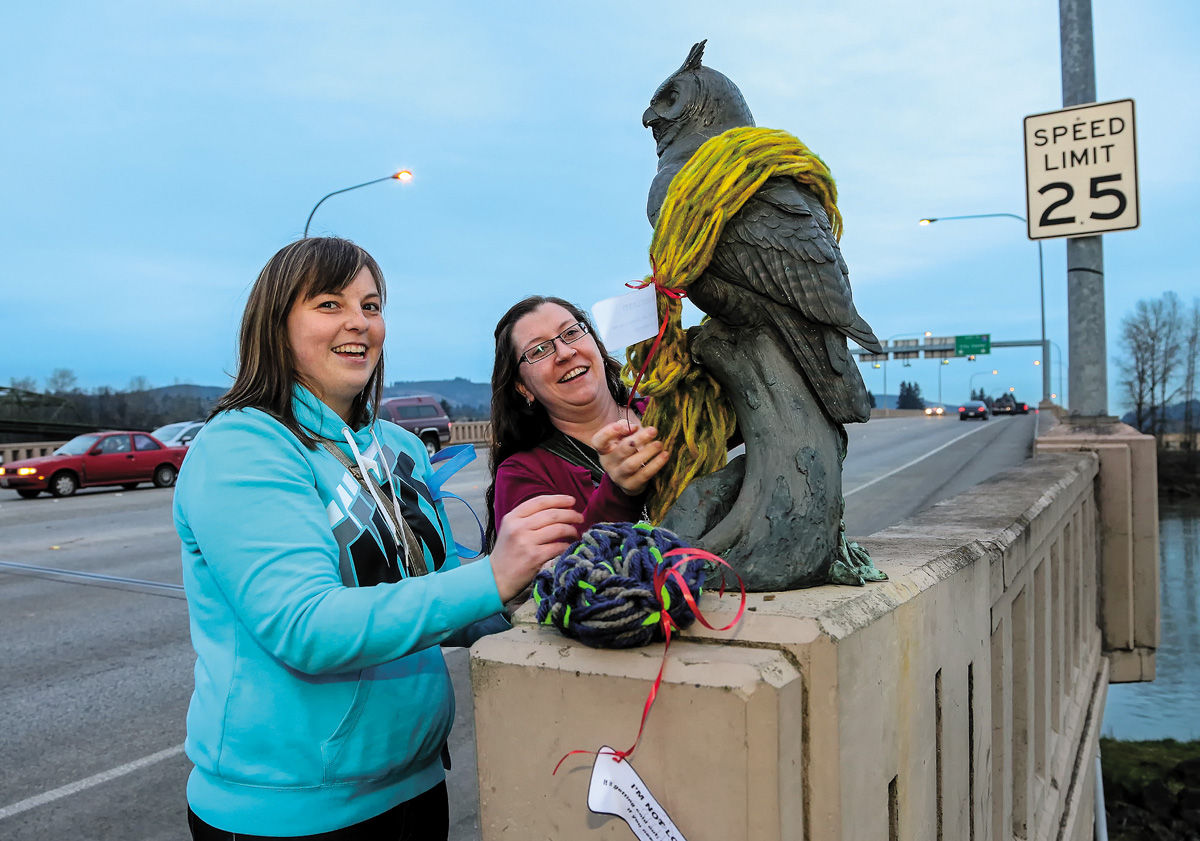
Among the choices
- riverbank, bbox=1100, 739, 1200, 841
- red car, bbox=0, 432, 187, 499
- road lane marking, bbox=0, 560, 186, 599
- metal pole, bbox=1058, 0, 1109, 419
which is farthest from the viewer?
red car, bbox=0, 432, 187, 499

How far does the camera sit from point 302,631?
143 centimetres

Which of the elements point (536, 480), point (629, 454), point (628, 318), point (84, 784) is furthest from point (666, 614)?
point (84, 784)

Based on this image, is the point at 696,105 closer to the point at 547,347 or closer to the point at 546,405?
the point at 547,347

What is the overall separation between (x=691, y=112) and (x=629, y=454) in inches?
31.0

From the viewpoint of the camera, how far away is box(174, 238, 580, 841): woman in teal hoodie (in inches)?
57.2

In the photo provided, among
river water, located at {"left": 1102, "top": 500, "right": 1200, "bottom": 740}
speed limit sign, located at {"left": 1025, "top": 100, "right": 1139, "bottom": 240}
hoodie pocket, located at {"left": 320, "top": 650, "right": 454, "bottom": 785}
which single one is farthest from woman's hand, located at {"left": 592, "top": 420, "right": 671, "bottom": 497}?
river water, located at {"left": 1102, "top": 500, "right": 1200, "bottom": 740}

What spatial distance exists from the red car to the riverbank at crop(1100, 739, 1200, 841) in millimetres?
16258

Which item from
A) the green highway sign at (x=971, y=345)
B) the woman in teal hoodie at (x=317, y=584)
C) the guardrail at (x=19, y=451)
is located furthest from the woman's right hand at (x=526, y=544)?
the green highway sign at (x=971, y=345)

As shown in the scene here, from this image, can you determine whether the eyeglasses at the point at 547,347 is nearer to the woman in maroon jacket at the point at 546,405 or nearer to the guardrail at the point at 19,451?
the woman in maroon jacket at the point at 546,405

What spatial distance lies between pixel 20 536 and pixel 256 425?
1219 cm

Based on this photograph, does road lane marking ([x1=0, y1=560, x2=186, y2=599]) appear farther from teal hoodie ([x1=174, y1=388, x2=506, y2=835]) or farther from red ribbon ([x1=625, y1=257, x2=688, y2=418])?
red ribbon ([x1=625, y1=257, x2=688, y2=418])

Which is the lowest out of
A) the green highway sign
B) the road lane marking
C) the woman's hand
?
the road lane marking

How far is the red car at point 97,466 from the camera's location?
630 inches

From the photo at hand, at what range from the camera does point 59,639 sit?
6512mm
